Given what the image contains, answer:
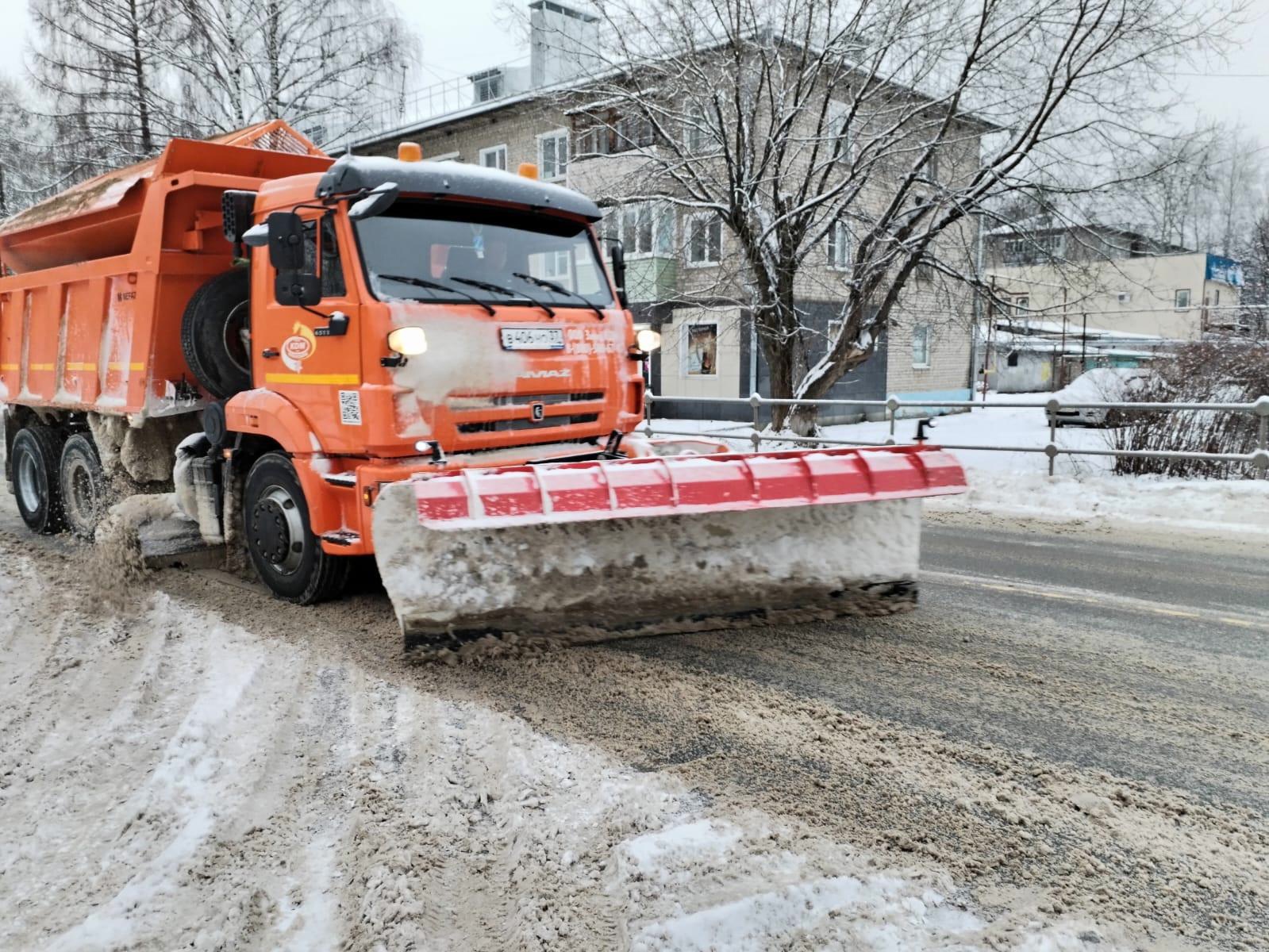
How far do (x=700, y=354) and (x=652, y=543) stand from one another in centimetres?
1953

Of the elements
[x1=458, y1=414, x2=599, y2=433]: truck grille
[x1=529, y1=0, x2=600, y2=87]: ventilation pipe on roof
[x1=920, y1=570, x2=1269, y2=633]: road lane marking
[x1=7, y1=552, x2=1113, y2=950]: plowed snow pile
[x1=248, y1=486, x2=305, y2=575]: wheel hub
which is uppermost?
[x1=529, y1=0, x2=600, y2=87]: ventilation pipe on roof

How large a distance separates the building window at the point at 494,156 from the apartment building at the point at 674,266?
4cm

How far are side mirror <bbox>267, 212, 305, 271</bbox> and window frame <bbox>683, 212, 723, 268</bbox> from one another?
8.84 m

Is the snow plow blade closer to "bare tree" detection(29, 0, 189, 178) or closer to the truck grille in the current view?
the truck grille

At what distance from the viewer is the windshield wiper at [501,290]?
5.43 meters

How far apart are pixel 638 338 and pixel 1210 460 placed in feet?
24.1

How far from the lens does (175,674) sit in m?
4.69

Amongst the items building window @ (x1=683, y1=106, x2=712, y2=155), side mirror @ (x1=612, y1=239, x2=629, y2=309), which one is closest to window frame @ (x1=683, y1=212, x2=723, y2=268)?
building window @ (x1=683, y1=106, x2=712, y2=155)

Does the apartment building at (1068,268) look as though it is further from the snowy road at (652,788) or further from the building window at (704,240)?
the snowy road at (652,788)

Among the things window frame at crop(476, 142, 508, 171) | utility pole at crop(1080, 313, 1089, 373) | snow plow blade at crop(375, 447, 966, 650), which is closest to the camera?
snow plow blade at crop(375, 447, 966, 650)

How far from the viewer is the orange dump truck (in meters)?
4.56

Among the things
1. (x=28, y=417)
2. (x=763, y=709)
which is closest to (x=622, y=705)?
(x=763, y=709)

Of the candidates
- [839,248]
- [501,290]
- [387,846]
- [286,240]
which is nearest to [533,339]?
[501,290]

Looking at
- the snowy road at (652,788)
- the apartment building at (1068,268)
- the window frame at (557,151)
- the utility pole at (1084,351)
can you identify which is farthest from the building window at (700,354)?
the snowy road at (652,788)
